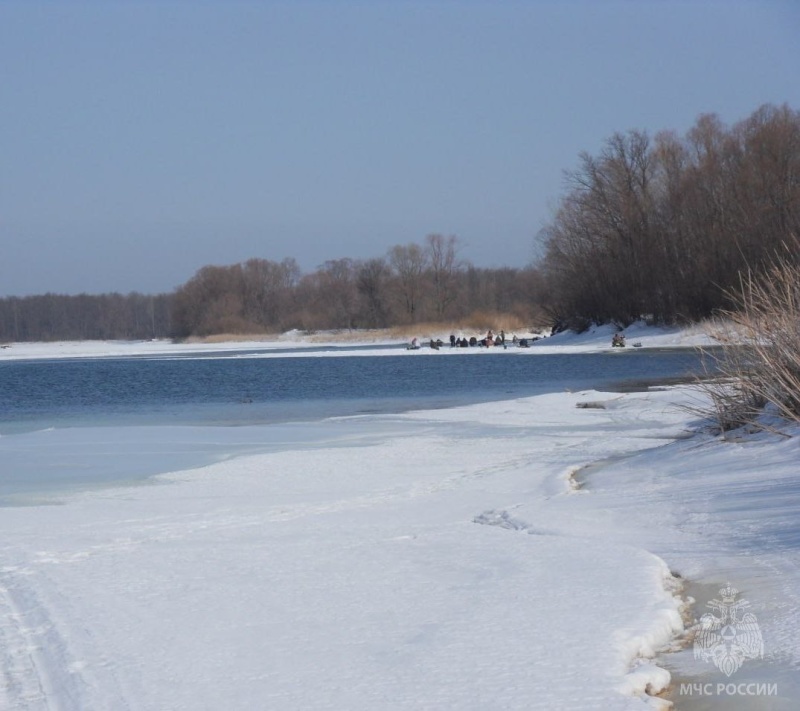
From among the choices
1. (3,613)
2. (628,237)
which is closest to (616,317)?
(628,237)

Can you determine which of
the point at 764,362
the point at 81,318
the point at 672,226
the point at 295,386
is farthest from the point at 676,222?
the point at 81,318

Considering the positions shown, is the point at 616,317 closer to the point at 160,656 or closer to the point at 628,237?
the point at 628,237

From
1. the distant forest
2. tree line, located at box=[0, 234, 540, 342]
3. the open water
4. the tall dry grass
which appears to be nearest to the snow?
the tall dry grass

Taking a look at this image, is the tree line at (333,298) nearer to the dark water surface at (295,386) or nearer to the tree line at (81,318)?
the tree line at (81,318)

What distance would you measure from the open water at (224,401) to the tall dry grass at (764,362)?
3.52 feet

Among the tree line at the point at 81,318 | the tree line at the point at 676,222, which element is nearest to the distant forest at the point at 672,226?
the tree line at the point at 676,222

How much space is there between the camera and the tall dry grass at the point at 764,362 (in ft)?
32.1

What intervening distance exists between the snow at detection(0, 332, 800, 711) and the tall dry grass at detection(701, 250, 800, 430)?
52cm

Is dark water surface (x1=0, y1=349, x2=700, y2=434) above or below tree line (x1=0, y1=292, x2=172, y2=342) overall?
below

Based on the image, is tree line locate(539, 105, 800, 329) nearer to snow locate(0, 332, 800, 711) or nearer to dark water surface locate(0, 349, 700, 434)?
dark water surface locate(0, 349, 700, 434)

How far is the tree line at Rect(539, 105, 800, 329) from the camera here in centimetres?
5178

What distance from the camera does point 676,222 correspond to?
5794 centimetres

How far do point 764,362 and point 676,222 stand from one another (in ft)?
164

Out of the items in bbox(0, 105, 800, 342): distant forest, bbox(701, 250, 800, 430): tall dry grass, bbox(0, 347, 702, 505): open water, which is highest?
bbox(0, 105, 800, 342): distant forest
